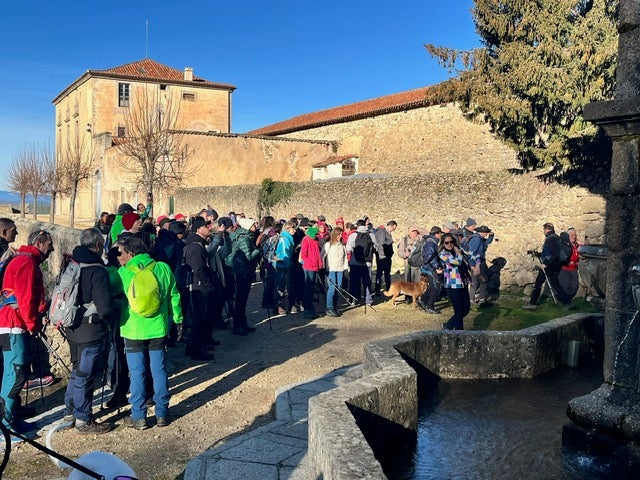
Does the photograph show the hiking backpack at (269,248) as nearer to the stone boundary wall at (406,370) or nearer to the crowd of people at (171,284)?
the crowd of people at (171,284)

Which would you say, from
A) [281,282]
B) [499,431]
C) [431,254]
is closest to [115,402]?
[499,431]

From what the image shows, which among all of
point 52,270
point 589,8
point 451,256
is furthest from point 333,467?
point 589,8

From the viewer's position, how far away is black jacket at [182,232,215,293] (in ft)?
24.4

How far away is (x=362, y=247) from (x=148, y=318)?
648 centimetres

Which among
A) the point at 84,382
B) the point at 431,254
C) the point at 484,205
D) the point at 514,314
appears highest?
the point at 484,205

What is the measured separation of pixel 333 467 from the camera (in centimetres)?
291

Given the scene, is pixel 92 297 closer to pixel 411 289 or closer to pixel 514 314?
pixel 411 289

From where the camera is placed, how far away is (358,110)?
32750 mm

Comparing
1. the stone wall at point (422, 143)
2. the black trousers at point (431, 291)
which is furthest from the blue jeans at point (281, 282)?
the stone wall at point (422, 143)

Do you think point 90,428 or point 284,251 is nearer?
point 90,428

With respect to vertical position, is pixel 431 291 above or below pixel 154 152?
below

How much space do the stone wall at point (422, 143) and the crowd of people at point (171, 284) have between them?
45.9 ft

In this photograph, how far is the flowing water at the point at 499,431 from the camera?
12.9ft

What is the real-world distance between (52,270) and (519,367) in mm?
10727
